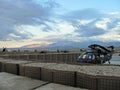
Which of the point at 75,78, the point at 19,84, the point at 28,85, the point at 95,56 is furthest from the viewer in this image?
the point at 95,56

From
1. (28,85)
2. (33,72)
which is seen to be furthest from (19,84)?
(33,72)

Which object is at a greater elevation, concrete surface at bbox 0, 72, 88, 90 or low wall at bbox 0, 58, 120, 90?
low wall at bbox 0, 58, 120, 90

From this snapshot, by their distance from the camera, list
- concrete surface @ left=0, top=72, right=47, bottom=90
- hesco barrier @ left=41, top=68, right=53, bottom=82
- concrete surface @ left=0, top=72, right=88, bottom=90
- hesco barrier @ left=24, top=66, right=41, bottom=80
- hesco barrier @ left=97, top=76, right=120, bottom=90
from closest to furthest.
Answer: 1. hesco barrier @ left=97, top=76, right=120, bottom=90
2. concrete surface @ left=0, top=72, right=88, bottom=90
3. concrete surface @ left=0, top=72, right=47, bottom=90
4. hesco barrier @ left=41, top=68, right=53, bottom=82
5. hesco barrier @ left=24, top=66, right=41, bottom=80

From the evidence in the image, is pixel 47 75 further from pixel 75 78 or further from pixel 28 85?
pixel 75 78

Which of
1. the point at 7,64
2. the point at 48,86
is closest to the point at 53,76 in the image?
the point at 48,86

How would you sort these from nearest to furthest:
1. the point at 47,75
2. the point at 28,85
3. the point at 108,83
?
the point at 108,83
the point at 28,85
the point at 47,75

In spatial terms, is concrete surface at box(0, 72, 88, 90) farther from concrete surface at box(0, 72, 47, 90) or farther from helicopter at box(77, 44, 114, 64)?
helicopter at box(77, 44, 114, 64)

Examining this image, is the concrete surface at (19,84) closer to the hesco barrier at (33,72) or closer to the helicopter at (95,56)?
the hesco barrier at (33,72)

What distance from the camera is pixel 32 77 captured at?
21.4ft

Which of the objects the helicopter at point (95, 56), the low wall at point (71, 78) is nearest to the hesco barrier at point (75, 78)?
the low wall at point (71, 78)

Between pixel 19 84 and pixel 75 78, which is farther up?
pixel 75 78

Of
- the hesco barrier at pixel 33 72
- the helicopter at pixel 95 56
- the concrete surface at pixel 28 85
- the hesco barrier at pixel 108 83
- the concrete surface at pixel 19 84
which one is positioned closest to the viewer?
the hesco barrier at pixel 108 83

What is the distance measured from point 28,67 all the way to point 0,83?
1.20m

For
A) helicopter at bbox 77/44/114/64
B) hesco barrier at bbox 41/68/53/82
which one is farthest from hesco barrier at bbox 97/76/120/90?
helicopter at bbox 77/44/114/64
